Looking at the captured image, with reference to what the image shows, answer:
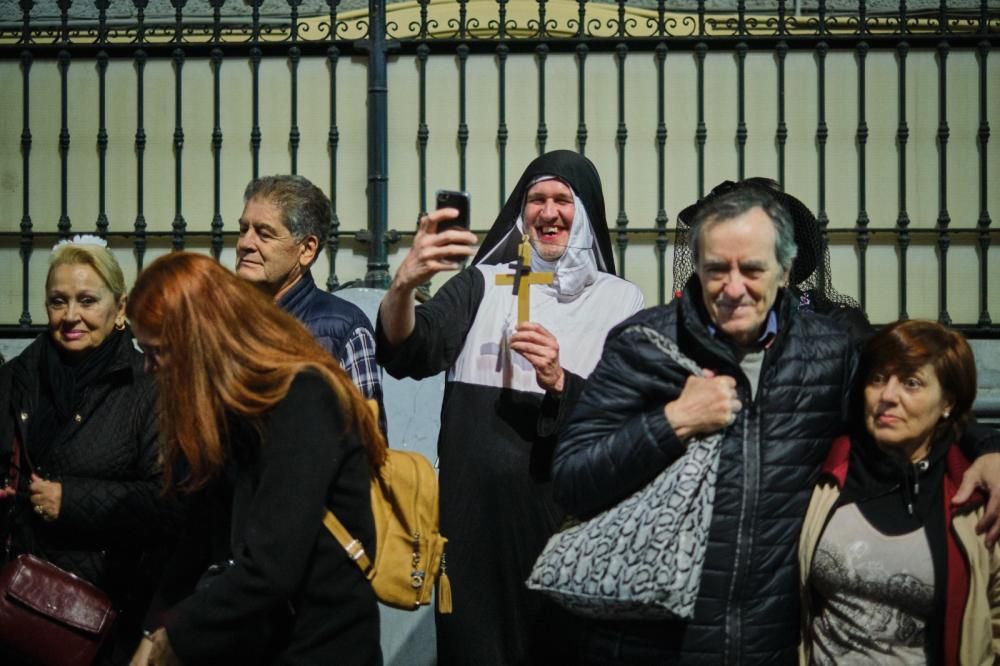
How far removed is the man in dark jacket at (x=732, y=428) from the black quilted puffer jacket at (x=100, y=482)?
1.31 m

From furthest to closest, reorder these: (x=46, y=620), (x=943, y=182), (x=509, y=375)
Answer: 1. (x=943, y=182)
2. (x=509, y=375)
3. (x=46, y=620)

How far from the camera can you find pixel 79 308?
4.15m

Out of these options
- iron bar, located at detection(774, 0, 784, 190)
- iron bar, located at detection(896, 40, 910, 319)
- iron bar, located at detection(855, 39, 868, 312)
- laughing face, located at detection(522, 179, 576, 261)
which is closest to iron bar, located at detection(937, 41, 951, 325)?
iron bar, located at detection(896, 40, 910, 319)

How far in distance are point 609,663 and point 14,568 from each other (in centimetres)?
162

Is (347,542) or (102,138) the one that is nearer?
(347,542)

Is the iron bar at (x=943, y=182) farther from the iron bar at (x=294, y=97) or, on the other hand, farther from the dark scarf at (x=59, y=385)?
the dark scarf at (x=59, y=385)

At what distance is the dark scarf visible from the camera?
13.1ft

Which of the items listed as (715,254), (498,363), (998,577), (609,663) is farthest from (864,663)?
(498,363)

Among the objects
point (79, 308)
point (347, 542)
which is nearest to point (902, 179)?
point (79, 308)

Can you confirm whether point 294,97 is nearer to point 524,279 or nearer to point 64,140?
point 64,140

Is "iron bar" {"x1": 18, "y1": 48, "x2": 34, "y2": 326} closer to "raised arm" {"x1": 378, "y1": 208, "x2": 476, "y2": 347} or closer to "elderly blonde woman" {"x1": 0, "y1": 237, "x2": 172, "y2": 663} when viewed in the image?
"elderly blonde woman" {"x1": 0, "y1": 237, "x2": 172, "y2": 663}

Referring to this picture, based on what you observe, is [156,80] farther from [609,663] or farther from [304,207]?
[609,663]

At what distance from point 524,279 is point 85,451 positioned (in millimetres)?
1377

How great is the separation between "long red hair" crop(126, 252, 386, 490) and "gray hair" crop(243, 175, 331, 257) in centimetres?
127
